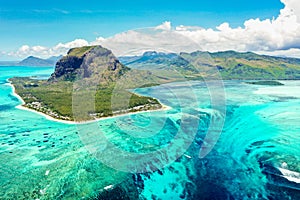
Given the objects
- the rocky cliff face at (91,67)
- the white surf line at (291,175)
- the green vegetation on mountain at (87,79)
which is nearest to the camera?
the white surf line at (291,175)

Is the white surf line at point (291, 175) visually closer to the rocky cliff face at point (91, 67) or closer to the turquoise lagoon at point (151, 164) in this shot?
the turquoise lagoon at point (151, 164)

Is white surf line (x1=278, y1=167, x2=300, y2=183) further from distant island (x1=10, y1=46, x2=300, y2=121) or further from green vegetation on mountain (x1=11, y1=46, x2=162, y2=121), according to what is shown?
green vegetation on mountain (x1=11, y1=46, x2=162, y2=121)

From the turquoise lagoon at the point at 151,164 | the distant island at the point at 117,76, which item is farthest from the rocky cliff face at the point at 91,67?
the turquoise lagoon at the point at 151,164

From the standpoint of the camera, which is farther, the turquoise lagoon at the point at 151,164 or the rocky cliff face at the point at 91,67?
the rocky cliff face at the point at 91,67

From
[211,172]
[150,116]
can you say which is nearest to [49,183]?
[211,172]

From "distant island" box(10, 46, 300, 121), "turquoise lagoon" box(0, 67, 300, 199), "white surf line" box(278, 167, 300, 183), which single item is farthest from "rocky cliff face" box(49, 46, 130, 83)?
"white surf line" box(278, 167, 300, 183)

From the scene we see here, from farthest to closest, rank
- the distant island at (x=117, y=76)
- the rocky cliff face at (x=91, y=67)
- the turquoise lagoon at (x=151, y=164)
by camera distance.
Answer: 1. the rocky cliff face at (x=91, y=67)
2. the distant island at (x=117, y=76)
3. the turquoise lagoon at (x=151, y=164)

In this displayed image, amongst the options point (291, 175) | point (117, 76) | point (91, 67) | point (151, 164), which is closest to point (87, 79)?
point (91, 67)
